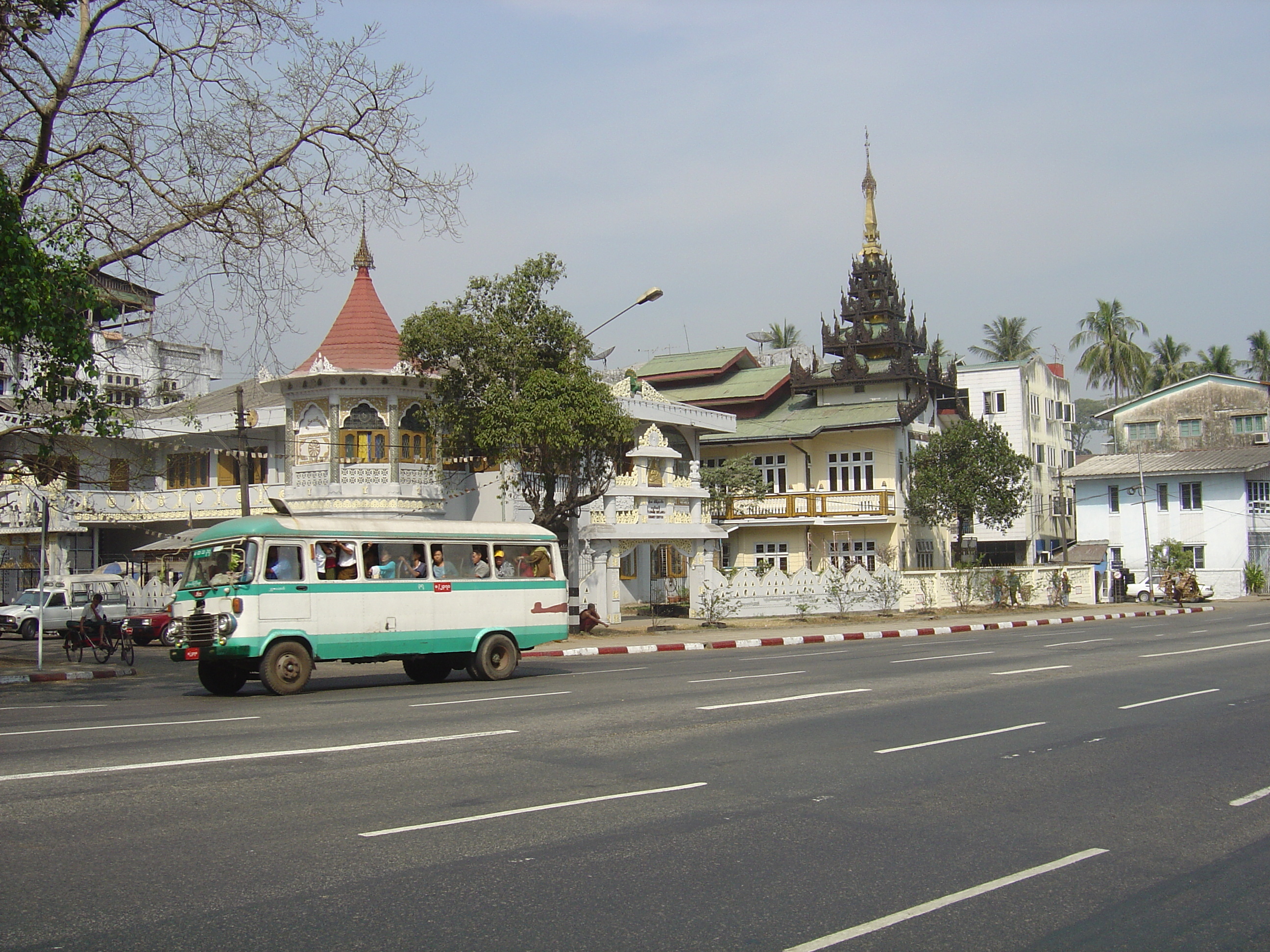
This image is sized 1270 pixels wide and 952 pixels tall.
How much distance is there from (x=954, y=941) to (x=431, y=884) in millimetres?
2667

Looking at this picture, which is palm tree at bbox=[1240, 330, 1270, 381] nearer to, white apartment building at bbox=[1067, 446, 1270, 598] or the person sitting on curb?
white apartment building at bbox=[1067, 446, 1270, 598]

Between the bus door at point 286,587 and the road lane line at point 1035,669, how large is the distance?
10.5 meters

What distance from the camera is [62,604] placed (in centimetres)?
3322

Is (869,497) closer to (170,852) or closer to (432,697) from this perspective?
(432,697)

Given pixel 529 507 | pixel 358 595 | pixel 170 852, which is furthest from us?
pixel 529 507

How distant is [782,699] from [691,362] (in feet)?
146

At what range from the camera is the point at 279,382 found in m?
33.9

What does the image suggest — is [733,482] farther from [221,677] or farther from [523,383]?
[221,677]

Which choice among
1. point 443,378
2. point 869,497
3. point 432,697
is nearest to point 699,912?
point 432,697

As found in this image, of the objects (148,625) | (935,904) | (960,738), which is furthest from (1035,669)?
(148,625)

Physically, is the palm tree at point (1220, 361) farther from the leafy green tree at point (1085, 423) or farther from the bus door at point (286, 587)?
the bus door at point (286, 587)

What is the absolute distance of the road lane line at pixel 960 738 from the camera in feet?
34.4

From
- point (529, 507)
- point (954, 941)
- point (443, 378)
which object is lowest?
point (954, 941)

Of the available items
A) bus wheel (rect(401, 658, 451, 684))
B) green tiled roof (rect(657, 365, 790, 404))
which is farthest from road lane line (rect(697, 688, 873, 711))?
green tiled roof (rect(657, 365, 790, 404))
